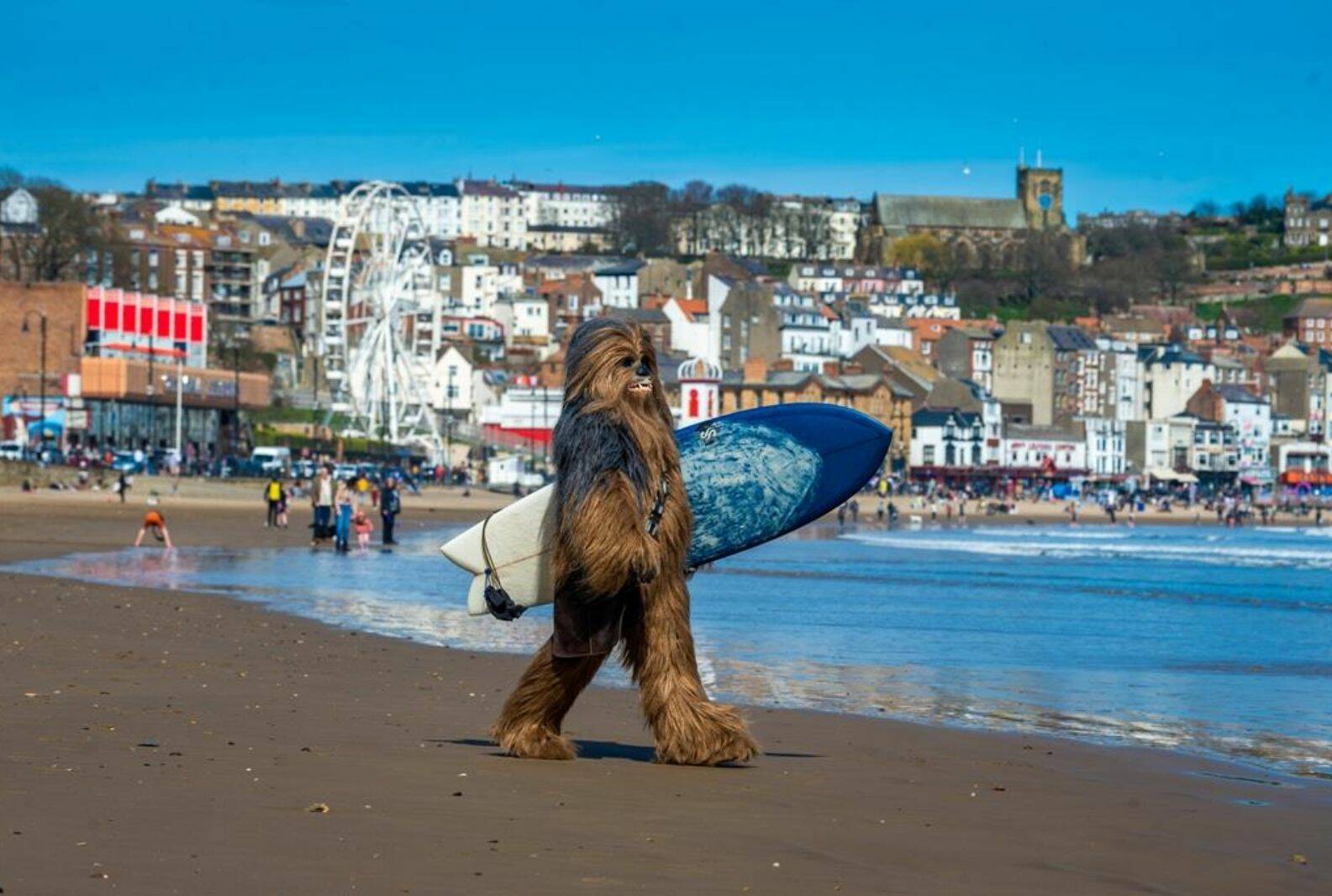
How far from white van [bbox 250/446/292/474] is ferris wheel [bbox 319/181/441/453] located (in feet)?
15.0

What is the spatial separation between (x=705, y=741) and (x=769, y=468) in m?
1.18

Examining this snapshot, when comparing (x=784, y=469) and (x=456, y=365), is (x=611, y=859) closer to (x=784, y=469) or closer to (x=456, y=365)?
(x=784, y=469)

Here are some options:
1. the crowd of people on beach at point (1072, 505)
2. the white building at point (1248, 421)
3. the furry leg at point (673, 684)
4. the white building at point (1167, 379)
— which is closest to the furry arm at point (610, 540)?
the furry leg at point (673, 684)

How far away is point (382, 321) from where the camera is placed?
9150 cm

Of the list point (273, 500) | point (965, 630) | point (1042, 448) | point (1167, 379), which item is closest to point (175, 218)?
point (1042, 448)

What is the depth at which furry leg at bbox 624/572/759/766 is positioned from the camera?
7.95 metres

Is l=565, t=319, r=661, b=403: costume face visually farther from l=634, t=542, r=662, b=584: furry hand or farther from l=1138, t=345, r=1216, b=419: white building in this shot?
l=1138, t=345, r=1216, b=419: white building


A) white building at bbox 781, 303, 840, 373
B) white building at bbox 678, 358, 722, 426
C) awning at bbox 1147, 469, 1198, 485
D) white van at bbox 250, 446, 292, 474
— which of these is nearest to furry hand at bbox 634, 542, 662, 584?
white van at bbox 250, 446, 292, 474

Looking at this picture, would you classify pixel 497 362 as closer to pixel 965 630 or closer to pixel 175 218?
pixel 175 218

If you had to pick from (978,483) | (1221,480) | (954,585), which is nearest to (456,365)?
(978,483)

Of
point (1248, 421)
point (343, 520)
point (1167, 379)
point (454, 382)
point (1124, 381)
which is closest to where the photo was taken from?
point (343, 520)

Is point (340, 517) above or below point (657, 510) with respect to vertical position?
below

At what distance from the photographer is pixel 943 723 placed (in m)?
11.1

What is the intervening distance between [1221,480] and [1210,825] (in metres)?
138
